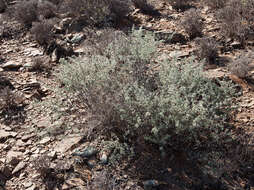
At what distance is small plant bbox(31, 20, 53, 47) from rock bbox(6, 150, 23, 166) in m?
2.98

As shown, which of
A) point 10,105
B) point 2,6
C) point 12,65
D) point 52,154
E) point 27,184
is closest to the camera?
point 27,184

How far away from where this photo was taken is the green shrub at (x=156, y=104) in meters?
2.70

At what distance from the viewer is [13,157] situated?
312 centimetres

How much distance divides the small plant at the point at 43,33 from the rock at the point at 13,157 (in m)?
2.98

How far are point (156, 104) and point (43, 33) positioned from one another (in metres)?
3.77

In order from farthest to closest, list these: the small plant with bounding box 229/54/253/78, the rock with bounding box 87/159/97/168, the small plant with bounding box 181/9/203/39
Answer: the small plant with bounding box 181/9/203/39 → the small plant with bounding box 229/54/253/78 → the rock with bounding box 87/159/97/168

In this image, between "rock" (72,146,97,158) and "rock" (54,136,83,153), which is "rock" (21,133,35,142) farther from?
"rock" (72,146,97,158)


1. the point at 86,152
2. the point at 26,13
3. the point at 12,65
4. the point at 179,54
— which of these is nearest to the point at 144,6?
the point at 179,54

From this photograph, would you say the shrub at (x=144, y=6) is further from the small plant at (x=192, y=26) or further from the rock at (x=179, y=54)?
the rock at (x=179, y=54)

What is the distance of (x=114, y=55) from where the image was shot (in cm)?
384

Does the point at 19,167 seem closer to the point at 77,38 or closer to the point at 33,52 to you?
the point at 33,52

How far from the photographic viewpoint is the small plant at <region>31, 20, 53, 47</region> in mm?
5641

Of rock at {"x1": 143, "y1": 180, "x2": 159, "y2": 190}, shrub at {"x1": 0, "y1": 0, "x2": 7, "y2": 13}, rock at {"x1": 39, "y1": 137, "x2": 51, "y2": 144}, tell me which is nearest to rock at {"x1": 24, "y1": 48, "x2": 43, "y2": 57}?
rock at {"x1": 39, "y1": 137, "x2": 51, "y2": 144}

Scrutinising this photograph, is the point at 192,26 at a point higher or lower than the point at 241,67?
A: higher
